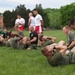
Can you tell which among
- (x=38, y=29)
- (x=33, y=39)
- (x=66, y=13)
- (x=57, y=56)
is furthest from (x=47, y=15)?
(x=57, y=56)

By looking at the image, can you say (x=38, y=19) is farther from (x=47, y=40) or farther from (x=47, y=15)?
(x=47, y=15)

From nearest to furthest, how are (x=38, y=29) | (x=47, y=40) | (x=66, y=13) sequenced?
(x=47, y=40)
(x=38, y=29)
(x=66, y=13)

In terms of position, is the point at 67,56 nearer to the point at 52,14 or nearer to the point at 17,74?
the point at 17,74

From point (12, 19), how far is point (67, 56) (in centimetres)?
8971

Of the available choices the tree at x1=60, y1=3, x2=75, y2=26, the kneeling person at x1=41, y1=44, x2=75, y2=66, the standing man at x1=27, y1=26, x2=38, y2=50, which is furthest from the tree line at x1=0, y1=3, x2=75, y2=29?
the kneeling person at x1=41, y1=44, x2=75, y2=66

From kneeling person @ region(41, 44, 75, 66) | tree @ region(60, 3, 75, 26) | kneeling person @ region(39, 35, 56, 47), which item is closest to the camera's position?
kneeling person @ region(41, 44, 75, 66)

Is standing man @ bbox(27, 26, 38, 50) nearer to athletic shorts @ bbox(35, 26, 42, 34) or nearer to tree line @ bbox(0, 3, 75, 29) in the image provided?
athletic shorts @ bbox(35, 26, 42, 34)

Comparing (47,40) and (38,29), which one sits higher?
(38,29)

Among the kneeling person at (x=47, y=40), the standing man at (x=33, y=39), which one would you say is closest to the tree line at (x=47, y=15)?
the standing man at (x=33, y=39)

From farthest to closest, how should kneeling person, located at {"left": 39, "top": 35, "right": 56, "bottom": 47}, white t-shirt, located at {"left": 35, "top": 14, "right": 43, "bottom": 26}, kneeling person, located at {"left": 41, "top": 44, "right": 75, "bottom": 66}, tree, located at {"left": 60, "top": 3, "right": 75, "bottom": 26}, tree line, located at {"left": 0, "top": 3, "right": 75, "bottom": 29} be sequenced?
tree, located at {"left": 60, "top": 3, "right": 75, "bottom": 26} < tree line, located at {"left": 0, "top": 3, "right": 75, "bottom": 29} < white t-shirt, located at {"left": 35, "top": 14, "right": 43, "bottom": 26} < kneeling person, located at {"left": 39, "top": 35, "right": 56, "bottom": 47} < kneeling person, located at {"left": 41, "top": 44, "right": 75, "bottom": 66}

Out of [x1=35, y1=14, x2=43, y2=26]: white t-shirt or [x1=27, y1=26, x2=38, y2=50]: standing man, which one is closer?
[x1=27, y1=26, x2=38, y2=50]: standing man

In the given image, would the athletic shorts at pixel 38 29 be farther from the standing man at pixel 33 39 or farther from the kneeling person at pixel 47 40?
the kneeling person at pixel 47 40

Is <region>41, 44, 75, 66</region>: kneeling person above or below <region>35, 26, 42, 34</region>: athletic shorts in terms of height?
below

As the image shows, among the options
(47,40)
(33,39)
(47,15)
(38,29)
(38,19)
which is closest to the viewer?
(47,40)
